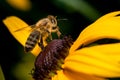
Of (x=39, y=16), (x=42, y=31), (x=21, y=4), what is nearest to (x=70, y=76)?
(x=42, y=31)

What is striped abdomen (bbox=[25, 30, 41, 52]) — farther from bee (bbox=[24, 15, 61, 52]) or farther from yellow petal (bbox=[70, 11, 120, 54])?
yellow petal (bbox=[70, 11, 120, 54])

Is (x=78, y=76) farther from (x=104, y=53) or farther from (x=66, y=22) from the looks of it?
(x=66, y=22)

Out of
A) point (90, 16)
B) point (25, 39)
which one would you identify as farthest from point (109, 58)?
point (90, 16)

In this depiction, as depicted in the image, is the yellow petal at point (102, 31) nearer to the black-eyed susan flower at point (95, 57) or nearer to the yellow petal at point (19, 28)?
the black-eyed susan flower at point (95, 57)

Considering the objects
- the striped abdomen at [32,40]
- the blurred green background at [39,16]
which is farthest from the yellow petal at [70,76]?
the blurred green background at [39,16]

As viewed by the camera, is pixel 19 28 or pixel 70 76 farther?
pixel 19 28

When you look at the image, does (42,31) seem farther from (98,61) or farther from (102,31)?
(98,61)
